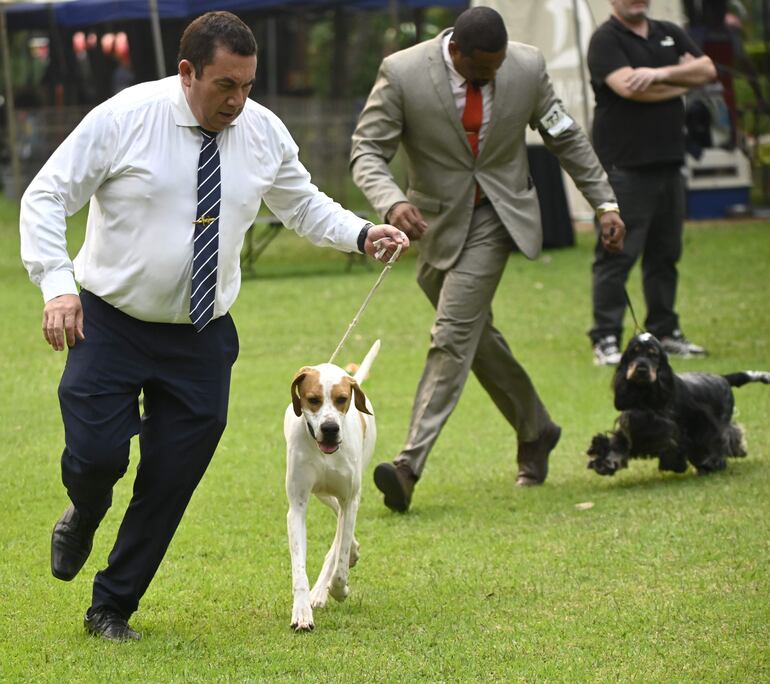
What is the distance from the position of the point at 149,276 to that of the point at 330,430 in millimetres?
876

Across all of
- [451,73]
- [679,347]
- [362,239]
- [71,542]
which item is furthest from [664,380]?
[679,347]

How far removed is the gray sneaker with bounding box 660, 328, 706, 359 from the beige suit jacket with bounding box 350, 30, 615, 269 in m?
4.08

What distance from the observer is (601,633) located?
5.41 meters

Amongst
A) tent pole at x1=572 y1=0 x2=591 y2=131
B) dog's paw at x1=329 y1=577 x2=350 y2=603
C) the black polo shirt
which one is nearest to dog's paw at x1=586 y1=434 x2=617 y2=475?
dog's paw at x1=329 y1=577 x2=350 y2=603

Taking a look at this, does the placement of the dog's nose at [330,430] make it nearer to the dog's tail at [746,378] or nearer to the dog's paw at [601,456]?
the dog's paw at [601,456]

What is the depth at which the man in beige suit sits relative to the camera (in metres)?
7.57

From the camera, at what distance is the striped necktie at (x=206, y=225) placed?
5152mm

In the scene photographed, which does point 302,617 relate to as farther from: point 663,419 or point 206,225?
point 663,419

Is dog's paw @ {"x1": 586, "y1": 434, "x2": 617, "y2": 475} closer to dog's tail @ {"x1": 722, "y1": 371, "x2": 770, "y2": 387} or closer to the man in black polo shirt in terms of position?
dog's tail @ {"x1": 722, "y1": 371, "x2": 770, "y2": 387}

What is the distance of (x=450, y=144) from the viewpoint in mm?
7645

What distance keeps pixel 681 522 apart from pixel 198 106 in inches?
125

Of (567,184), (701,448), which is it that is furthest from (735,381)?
(567,184)

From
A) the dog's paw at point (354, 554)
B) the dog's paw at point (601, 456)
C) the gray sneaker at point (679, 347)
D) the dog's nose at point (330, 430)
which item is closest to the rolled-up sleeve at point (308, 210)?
the dog's nose at point (330, 430)

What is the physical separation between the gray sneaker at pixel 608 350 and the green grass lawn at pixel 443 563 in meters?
0.20
